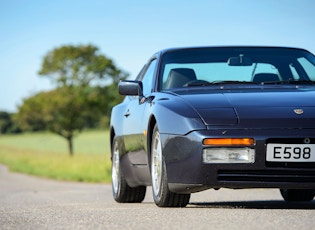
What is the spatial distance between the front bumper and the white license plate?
0.04m

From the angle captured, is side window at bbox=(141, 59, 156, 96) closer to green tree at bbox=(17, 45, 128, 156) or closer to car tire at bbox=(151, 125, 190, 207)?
car tire at bbox=(151, 125, 190, 207)

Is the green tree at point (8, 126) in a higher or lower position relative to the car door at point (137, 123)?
lower

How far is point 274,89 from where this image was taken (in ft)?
26.2

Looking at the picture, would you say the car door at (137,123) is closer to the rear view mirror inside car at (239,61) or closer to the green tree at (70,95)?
the rear view mirror inside car at (239,61)

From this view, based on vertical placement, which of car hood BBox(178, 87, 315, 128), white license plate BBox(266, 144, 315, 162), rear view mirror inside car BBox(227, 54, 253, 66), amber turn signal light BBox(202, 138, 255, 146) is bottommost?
white license plate BBox(266, 144, 315, 162)

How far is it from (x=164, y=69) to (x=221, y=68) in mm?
567

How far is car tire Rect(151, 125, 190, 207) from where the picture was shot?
7.58m

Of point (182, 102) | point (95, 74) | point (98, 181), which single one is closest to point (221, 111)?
point (182, 102)

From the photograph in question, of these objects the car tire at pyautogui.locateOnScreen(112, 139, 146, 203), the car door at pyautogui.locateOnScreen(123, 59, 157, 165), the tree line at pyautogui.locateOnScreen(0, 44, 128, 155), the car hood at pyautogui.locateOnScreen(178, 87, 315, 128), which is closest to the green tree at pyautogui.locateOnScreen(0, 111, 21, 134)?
the tree line at pyautogui.locateOnScreen(0, 44, 128, 155)

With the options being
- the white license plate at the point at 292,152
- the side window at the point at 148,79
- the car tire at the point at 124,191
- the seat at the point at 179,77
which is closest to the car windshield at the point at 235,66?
the seat at the point at 179,77

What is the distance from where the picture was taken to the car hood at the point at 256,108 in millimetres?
7117

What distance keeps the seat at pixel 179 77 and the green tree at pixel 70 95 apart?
181ft

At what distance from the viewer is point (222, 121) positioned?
23.4 ft

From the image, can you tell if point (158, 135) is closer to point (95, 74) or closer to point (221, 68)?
point (221, 68)
